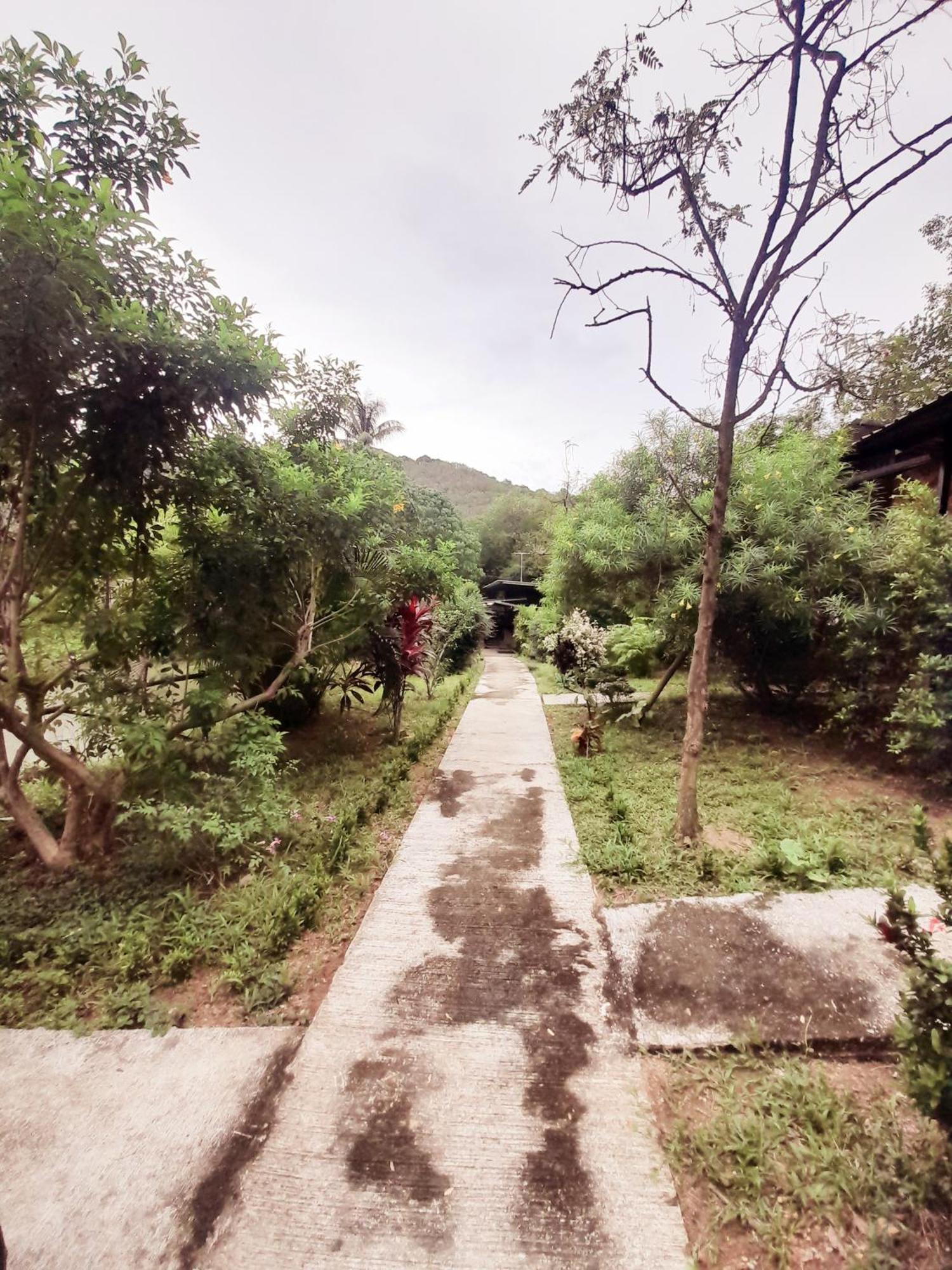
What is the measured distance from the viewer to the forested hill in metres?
54.1

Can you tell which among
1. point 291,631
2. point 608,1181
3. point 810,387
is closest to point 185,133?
point 291,631

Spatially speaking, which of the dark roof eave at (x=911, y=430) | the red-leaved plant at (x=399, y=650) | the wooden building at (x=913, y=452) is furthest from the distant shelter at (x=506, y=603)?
the red-leaved plant at (x=399, y=650)

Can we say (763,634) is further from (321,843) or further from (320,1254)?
(320,1254)

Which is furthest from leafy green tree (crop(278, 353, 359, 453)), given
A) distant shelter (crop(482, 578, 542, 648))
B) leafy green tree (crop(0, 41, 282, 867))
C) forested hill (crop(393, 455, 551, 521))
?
forested hill (crop(393, 455, 551, 521))

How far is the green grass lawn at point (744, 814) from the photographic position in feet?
10.5

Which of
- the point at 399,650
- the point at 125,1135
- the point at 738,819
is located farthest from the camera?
the point at 399,650

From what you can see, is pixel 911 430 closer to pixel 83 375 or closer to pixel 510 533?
pixel 83 375

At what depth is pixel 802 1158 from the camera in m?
1.62

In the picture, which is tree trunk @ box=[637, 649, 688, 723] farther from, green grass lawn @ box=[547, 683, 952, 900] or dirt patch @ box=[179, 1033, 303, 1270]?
dirt patch @ box=[179, 1033, 303, 1270]

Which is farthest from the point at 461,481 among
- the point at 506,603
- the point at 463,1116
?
the point at 463,1116

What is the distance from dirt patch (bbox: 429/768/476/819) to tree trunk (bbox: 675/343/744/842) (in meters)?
1.90

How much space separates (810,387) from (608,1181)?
420 cm

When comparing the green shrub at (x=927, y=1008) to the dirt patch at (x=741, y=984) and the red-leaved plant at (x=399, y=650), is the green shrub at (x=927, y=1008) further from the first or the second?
the red-leaved plant at (x=399, y=650)

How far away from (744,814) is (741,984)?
203cm
